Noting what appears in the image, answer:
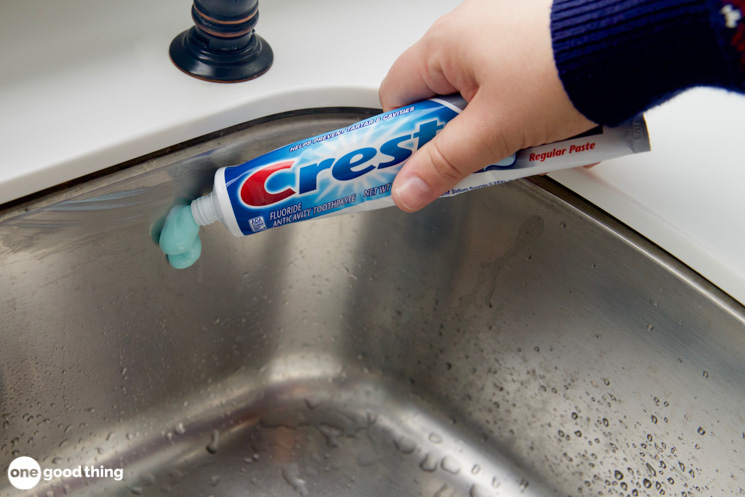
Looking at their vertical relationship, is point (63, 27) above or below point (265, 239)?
above

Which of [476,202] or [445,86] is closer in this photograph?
[445,86]

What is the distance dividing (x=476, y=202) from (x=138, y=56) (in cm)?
34

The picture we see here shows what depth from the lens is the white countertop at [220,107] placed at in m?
0.50

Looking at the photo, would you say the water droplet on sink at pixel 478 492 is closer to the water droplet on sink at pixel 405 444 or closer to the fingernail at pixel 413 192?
the water droplet on sink at pixel 405 444

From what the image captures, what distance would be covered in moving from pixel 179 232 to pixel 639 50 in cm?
39

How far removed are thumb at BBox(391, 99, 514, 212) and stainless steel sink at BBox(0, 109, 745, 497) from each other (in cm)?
16

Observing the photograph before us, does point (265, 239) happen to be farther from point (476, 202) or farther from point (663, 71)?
point (663, 71)

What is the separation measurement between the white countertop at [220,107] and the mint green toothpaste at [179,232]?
7 cm

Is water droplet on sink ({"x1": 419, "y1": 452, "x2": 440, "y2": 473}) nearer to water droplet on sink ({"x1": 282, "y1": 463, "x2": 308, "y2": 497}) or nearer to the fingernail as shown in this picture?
→ water droplet on sink ({"x1": 282, "y1": 463, "x2": 308, "y2": 497})

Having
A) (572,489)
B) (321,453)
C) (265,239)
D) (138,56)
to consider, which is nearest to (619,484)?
(572,489)

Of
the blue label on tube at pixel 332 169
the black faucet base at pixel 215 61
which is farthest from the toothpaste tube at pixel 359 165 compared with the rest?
the black faucet base at pixel 215 61

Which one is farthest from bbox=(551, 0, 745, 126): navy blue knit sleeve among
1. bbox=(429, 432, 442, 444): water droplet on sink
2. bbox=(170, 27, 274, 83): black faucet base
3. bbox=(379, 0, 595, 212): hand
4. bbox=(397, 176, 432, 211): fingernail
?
bbox=(429, 432, 442, 444): water droplet on sink

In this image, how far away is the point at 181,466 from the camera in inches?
27.7

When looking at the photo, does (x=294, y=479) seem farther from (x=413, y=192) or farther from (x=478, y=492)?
(x=413, y=192)
